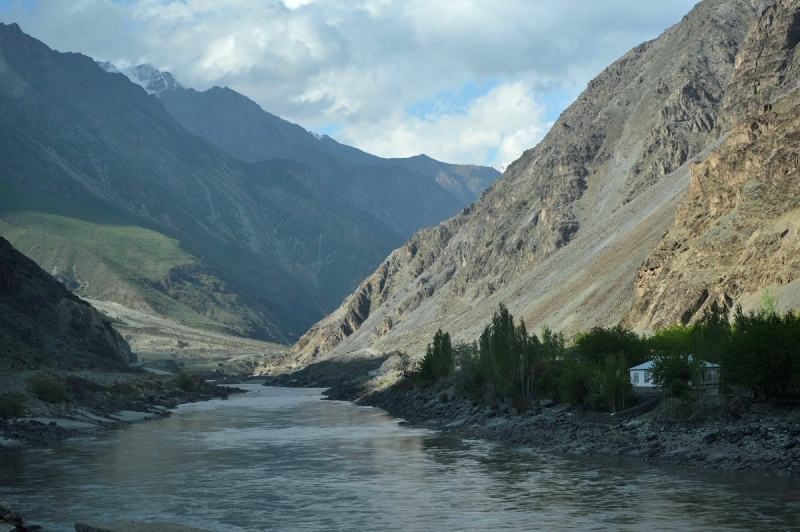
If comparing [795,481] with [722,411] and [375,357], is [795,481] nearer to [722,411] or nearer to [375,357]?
[722,411]

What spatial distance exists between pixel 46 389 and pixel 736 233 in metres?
84.0

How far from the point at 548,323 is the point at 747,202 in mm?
40732

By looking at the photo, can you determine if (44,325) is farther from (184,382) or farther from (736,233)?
(736,233)

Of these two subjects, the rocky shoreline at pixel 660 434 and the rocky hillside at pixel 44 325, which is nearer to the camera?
the rocky shoreline at pixel 660 434

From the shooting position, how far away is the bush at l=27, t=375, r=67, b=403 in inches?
3593

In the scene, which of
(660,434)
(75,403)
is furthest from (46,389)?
(660,434)

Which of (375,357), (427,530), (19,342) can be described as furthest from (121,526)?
(375,357)

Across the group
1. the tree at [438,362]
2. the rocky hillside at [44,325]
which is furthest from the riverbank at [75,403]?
the tree at [438,362]

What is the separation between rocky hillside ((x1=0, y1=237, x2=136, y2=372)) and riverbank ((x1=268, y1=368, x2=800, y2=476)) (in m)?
53.6

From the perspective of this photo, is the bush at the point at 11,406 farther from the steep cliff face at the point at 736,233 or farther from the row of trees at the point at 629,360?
the steep cliff face at the point at 736,233

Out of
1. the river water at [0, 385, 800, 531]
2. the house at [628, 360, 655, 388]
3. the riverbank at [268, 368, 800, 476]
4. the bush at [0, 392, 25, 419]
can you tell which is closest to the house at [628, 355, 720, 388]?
the house at [628, 360, 655, 388]

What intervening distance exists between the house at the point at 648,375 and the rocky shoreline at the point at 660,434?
18.8 feet

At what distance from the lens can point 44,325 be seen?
12725 cm

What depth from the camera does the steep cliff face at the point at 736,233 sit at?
318 ft
